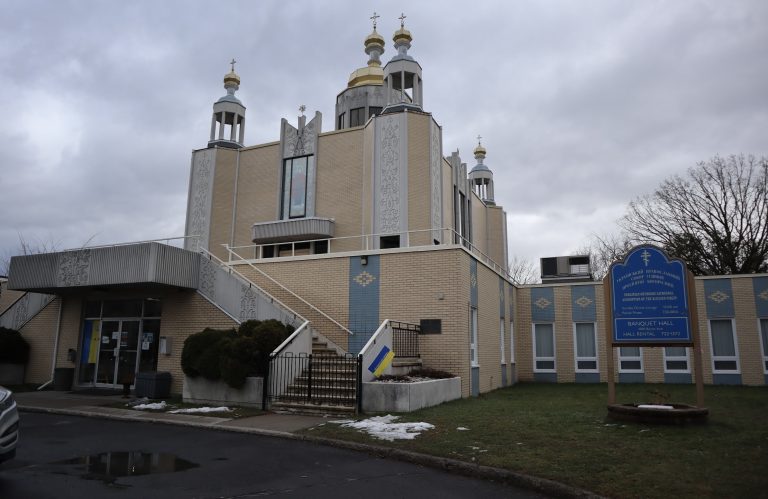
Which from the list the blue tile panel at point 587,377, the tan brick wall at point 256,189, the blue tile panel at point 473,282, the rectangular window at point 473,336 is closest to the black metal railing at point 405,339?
the rectangular window at point 473,336

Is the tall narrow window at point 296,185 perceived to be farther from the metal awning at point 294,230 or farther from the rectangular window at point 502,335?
the rectangular window at point 502,335

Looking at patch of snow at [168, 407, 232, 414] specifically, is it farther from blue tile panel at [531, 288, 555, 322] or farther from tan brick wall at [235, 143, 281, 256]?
blue tile panel at [531, 288, 555, 322]

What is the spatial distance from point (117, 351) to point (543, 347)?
16488mm

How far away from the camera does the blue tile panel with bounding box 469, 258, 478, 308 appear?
17.1 metres

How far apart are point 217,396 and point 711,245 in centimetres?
3057

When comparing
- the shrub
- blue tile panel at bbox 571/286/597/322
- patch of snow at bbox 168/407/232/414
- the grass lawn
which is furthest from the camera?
blue tile panel at bbox 571/286/597/322

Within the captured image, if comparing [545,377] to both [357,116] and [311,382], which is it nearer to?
[311,382]

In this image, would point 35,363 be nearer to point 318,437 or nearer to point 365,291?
point 365,291

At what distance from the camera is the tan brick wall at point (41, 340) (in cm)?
2004

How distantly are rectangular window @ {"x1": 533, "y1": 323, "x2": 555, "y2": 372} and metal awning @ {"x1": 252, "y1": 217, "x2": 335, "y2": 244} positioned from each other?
9823 mm

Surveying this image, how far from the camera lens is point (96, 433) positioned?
1060 centimetres

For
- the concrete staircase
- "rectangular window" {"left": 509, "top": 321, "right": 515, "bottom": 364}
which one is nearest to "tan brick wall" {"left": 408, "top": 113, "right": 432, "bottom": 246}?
"rectangular window" {"left": 509, "top": 321, "right": 515, "bottom": 364}

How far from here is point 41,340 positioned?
20.5 m

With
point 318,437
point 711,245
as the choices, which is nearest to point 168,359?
point 318,437
